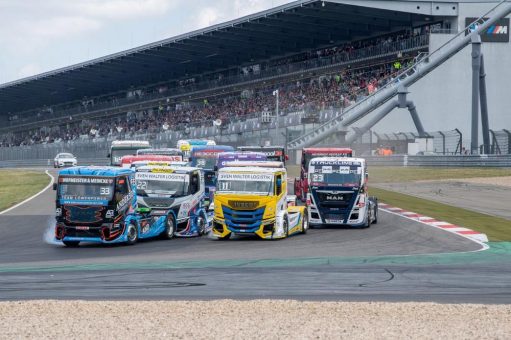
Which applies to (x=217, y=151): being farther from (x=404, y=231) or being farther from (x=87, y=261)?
(x=87, y=261)

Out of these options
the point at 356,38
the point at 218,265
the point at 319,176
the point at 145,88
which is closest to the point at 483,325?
the point at 218,265

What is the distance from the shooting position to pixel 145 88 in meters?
99.9

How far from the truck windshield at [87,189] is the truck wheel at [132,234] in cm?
112

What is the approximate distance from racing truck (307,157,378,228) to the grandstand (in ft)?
109

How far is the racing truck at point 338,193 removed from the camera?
26.2m

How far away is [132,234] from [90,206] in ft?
4.64

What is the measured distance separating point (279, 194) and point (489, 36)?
42811mm

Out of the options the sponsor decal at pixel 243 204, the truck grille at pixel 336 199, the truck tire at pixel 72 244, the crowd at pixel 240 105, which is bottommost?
the truck tire at pixel 72 244

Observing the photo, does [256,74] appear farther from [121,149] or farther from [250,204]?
[250,204]

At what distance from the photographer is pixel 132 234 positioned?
22719 mm

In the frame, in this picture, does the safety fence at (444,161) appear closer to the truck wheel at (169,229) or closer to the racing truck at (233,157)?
the racing truck at (233,157)

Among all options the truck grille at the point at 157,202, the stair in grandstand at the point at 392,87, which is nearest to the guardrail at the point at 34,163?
the stair in grandstand at the point at 392,87

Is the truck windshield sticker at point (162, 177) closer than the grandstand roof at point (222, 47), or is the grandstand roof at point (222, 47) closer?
the truck windshield sticker at point (162, 177)

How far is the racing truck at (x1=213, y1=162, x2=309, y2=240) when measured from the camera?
2333 cm
